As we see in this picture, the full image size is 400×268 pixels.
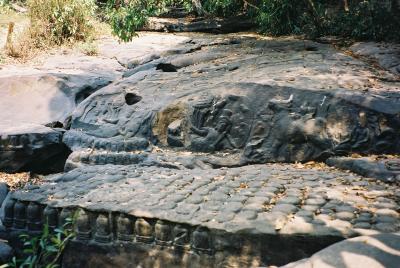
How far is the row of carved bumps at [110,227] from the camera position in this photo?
317 centimetres

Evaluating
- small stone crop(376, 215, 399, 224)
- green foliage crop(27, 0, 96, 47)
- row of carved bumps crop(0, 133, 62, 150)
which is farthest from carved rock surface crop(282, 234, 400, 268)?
green foliage crop(27, 0, 96, 47)

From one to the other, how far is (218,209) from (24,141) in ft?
12.2

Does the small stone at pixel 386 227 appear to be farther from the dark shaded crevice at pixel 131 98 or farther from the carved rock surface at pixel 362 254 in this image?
the dark shaded crevice at pixel 131 98

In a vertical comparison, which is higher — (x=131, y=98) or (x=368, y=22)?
(x=368, y=22)

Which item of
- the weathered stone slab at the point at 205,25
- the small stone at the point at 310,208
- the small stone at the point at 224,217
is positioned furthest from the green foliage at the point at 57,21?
the small stone at the point at 310,208

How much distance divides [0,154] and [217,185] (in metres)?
3.69

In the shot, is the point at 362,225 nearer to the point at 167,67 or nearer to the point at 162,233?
the point at 162,233

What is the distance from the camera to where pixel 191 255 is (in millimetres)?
3162

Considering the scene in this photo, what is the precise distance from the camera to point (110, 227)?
3.51 metres

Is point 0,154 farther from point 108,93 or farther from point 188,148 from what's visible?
point 188,148

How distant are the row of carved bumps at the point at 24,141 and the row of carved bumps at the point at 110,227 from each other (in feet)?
6.56

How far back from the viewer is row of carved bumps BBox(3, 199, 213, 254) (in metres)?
3.17

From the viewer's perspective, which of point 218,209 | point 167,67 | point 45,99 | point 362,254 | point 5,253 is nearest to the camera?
point 362,254

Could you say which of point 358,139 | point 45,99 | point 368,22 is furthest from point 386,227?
point 368,22
